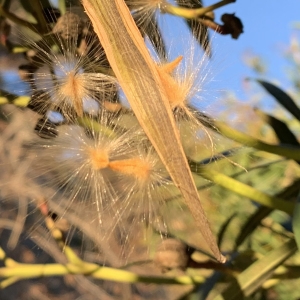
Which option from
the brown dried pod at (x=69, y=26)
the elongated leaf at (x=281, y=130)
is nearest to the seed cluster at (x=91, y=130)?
the brown dried pod at (x=69, y=26)

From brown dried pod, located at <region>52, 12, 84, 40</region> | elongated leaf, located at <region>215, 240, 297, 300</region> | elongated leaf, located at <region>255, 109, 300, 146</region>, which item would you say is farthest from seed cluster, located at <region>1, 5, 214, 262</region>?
elongated leaf, located at <region>255, 109, 300, 146</region>

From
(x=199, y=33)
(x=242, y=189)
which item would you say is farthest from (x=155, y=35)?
(x=242, y=189)

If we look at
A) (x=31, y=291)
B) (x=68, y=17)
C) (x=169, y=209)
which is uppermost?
(x=68, y=17)

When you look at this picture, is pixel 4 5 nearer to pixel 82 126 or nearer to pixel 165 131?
pixel 82 126

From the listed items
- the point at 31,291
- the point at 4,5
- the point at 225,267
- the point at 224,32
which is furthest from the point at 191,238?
the point at 31,291

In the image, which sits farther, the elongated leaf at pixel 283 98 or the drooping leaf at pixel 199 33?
the elongated leaf at pixel 283 98

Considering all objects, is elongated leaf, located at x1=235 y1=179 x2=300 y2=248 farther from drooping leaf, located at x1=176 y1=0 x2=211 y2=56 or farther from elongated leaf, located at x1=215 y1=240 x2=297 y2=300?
drooping leaf, located at x1=176 y1=0 x2=211 y2=56

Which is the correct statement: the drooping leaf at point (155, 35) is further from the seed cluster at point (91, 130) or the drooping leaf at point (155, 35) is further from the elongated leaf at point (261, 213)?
the elongated leaf at point (261, 213)
